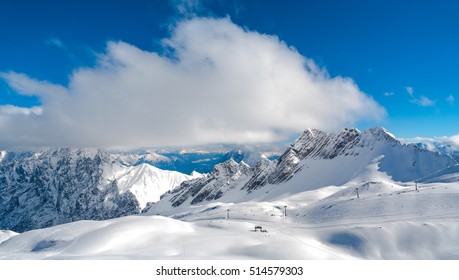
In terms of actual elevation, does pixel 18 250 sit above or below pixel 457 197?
below

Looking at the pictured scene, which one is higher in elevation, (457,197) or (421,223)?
(457,197)

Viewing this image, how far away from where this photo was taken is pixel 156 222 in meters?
74.0

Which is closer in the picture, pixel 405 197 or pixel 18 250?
pixel 18 250

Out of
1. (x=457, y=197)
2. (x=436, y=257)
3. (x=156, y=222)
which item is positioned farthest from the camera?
(x=457, y=197)
